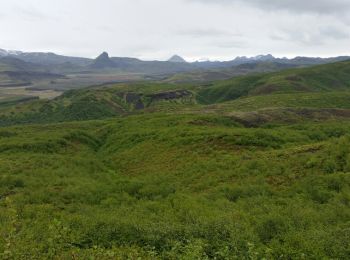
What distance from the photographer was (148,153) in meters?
49.9

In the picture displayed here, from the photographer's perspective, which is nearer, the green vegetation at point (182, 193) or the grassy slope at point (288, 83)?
the green vegetation at point (182, 193)

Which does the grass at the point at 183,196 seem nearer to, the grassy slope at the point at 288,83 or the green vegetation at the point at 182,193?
the green vegetation at the point at 182,193

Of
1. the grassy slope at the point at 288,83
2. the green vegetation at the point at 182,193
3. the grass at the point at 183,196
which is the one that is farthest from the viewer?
the grassy slope at the point at 288,83

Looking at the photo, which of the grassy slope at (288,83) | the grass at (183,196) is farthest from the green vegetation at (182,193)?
the grassy slope at (288,83)

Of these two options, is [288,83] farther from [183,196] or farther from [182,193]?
[183,196]

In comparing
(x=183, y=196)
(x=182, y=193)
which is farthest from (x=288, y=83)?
(x=183, y=196)

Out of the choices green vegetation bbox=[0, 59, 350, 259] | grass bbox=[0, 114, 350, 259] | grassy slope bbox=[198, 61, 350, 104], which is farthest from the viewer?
grassy slope bbox=[198, 61, 350, 104]

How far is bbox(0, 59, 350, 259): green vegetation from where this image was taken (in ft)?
56.3

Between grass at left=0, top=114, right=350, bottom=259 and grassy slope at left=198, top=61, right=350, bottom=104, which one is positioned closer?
grass at left=0, top=114, right=350, bottom=259

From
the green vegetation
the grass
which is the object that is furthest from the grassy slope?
the grass

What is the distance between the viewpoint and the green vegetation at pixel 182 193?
675 inches

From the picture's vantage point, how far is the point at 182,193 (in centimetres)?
2995

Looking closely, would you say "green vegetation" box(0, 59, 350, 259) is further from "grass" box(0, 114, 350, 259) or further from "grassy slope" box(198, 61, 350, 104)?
"grassy slope" box(198, 61, 350, 104)

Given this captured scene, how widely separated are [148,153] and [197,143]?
23.1ft
